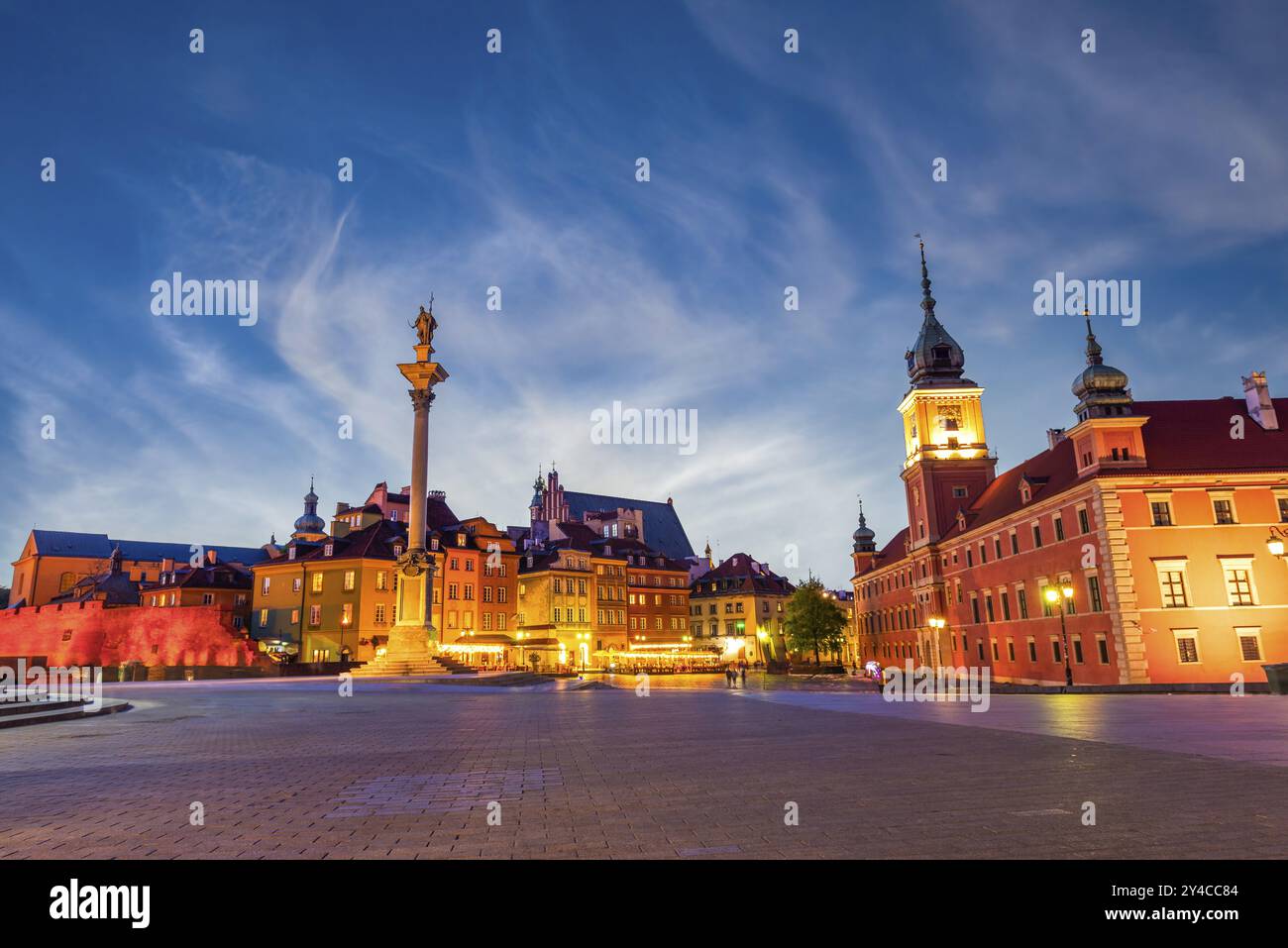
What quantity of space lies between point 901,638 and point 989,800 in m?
71.9

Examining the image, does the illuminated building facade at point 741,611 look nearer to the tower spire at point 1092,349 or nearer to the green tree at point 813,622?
the green tree at point 813,622

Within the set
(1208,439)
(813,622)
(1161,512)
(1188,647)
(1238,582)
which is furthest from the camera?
(813,622)

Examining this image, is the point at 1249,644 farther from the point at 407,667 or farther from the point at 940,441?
the point at 407,667

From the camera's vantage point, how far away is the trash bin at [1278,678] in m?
26.2

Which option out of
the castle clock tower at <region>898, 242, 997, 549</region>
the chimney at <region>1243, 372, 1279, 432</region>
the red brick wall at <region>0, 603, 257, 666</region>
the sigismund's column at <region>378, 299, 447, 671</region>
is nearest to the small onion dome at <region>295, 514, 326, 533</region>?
the red brick wall at <region>0, 603, 257, 666</region>

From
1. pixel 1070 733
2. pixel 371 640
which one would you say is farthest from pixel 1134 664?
pixel 371 640

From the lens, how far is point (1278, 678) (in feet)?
87.0

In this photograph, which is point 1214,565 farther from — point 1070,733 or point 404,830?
point 404,830

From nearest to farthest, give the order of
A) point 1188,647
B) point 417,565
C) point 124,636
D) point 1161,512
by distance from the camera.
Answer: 1. point 1188,647
2. point 1161,512
3. point 417,565
4. point 124,636

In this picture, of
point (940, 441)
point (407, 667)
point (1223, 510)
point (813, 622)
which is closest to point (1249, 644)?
point (1223, 510)

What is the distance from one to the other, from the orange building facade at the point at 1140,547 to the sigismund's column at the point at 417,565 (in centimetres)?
3576

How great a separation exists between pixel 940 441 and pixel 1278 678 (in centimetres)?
4410

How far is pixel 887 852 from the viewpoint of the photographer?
5246 mm
